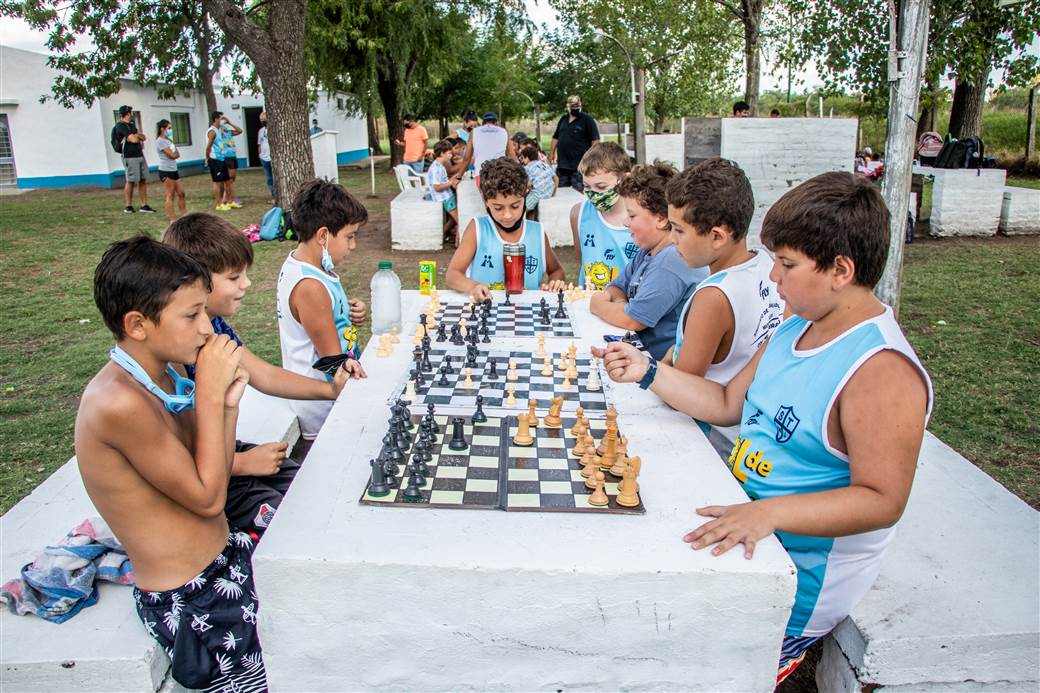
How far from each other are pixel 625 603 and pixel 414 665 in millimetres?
551

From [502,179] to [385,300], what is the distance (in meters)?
1.13

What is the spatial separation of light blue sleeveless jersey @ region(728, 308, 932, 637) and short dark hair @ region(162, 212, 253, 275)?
6.63ft

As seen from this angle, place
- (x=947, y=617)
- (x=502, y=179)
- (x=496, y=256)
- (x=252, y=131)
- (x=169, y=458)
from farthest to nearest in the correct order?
(x=252, y=131), (x=496, y=256), (x=502, y=179), (x=947, y=617), (x=169, y=458)

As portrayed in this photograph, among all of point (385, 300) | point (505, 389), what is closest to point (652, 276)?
point (505, 389)

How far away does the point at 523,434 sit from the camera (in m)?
2.34

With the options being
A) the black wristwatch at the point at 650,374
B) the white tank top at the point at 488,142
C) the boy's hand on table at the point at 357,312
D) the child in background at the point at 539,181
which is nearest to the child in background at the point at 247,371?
the boy's hand on table at the point at 357,312

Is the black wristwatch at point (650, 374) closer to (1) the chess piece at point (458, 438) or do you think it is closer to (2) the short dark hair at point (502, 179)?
(1) the chess piece at point (458, 438)

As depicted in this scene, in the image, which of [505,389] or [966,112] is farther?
[966,112]

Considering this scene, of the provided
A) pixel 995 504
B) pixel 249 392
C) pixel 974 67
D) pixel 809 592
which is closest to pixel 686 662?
pixel 809 592

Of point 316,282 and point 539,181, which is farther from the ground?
point 539,181

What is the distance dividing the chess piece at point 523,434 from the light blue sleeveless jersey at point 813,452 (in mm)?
680

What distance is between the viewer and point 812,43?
8422mm

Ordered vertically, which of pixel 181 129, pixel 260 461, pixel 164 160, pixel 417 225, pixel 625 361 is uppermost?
pixel 181 129

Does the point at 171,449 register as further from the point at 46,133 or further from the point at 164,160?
the point at 46,133
